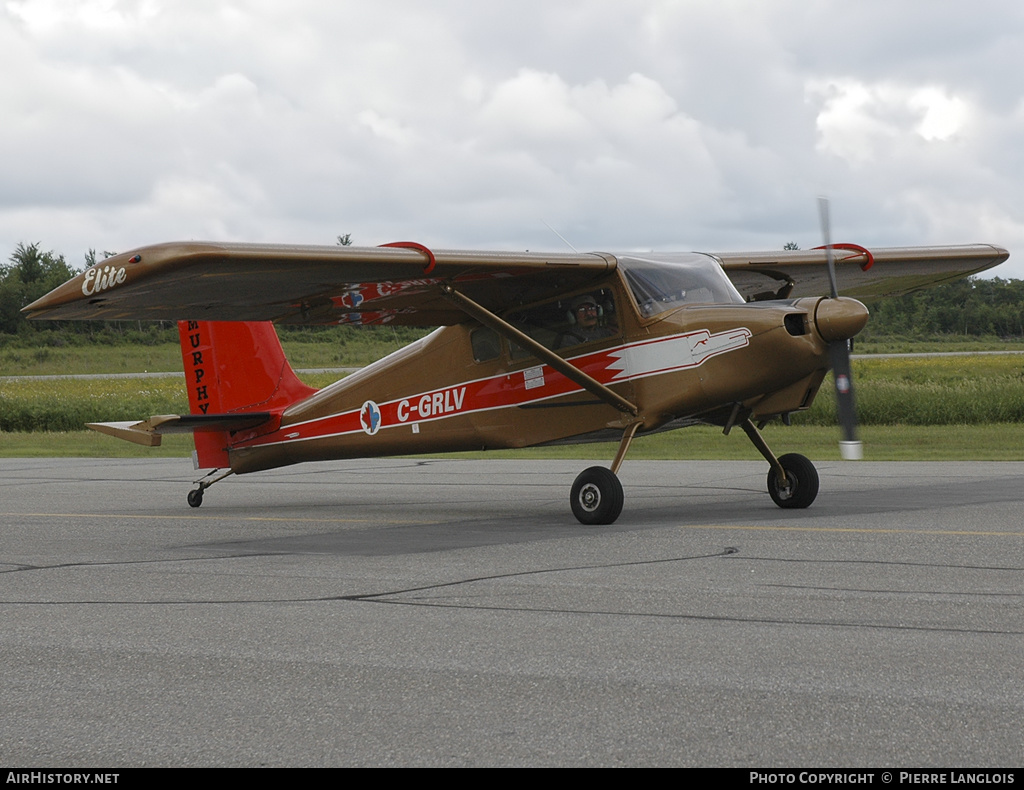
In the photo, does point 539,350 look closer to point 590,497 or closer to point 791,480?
point 590,497

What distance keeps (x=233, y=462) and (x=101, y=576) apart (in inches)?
258

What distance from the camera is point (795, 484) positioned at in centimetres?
1143

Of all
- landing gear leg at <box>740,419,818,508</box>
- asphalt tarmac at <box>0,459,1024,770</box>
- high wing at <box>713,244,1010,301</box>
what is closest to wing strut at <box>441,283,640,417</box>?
asphalt tarmac at <box>0,459,1024,770</box>

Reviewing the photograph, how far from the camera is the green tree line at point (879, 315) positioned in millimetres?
77062

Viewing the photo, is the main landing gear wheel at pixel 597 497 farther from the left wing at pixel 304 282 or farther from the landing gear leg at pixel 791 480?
the left wing at pixel 304 282

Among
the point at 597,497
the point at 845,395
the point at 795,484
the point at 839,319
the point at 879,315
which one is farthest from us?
the point at 879,315

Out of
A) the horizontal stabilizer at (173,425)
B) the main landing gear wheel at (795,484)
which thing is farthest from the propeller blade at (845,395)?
the horizontal stabilizer at (173,425)

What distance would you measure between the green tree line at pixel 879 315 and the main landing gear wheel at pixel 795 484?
2686 inches

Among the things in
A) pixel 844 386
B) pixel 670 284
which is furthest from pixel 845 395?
pixel 670 284

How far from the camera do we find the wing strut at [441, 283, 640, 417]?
1104 centimetres

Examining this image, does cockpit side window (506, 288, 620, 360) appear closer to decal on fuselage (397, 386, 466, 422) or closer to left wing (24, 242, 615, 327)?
left wing (24, 242, 615, 327)

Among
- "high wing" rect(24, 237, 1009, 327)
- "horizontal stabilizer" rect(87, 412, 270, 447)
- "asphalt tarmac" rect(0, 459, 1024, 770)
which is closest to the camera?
"asphalt tarmac" rect(0, 459, 1024, 770)

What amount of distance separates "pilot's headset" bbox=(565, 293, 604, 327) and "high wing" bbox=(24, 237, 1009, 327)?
13cm

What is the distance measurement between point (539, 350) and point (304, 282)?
236cm
